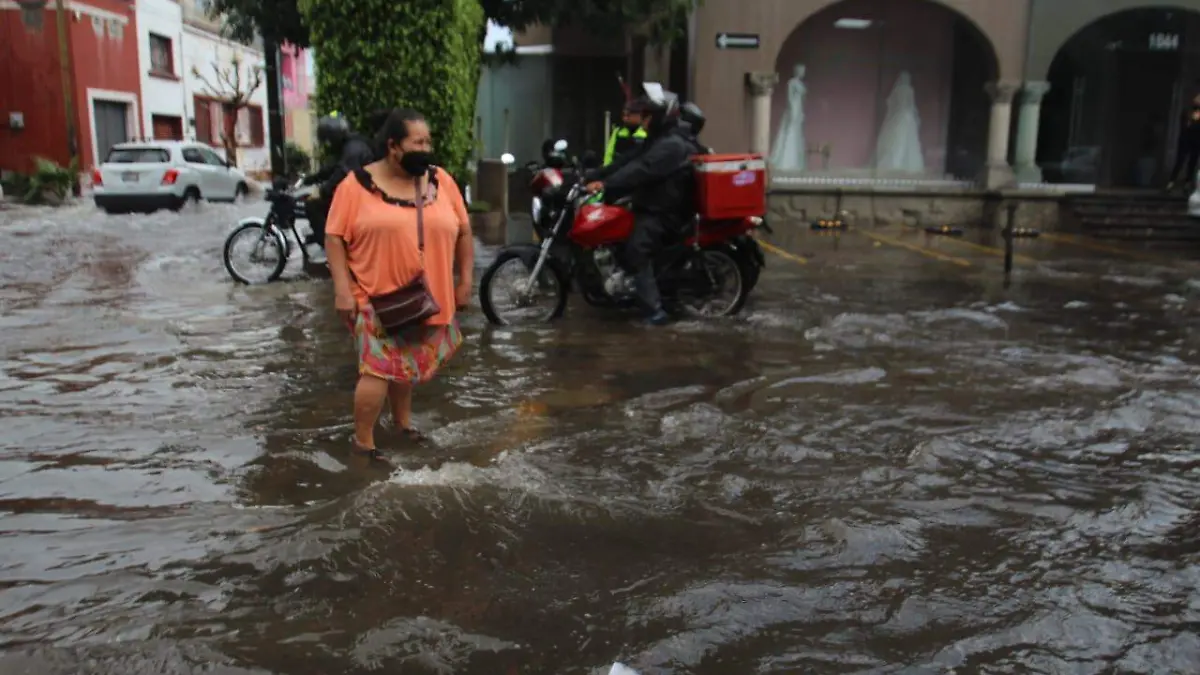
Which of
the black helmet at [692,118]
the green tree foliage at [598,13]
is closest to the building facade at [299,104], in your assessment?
the green tree foliage at [598,13]

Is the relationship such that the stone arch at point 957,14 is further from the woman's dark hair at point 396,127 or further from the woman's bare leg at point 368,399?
the woman's bare leg at point 368,399

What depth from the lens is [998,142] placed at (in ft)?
57.1

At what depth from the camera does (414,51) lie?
31.0 ft

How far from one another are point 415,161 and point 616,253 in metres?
3.74

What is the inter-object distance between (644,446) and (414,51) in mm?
5878

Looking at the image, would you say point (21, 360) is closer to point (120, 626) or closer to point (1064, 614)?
point (120, 626)

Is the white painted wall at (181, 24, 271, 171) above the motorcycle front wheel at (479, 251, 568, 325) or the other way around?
above

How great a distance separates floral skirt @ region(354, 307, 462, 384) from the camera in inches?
173

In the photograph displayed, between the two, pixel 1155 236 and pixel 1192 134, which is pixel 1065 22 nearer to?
pixel 1192 134

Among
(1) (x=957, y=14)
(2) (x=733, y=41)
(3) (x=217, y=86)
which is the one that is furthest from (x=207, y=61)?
(1) (x=957, y=14)

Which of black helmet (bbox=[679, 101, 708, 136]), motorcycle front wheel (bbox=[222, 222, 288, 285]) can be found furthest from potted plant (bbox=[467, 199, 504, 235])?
black helmet (bbox=[679, 101, 708, 136])

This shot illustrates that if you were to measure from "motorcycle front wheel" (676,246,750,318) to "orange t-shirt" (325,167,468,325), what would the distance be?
3.95 meters

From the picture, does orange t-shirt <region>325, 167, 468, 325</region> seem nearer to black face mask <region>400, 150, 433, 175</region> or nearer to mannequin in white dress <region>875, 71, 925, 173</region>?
black face mask <region>400, 150, 433, 175</region>

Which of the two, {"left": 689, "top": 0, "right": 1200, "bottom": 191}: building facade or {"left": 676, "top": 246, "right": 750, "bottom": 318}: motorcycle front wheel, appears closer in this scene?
{"left": 676, "top": 246, "right": 750, "bottom": 318}: motorcycle front wheel
